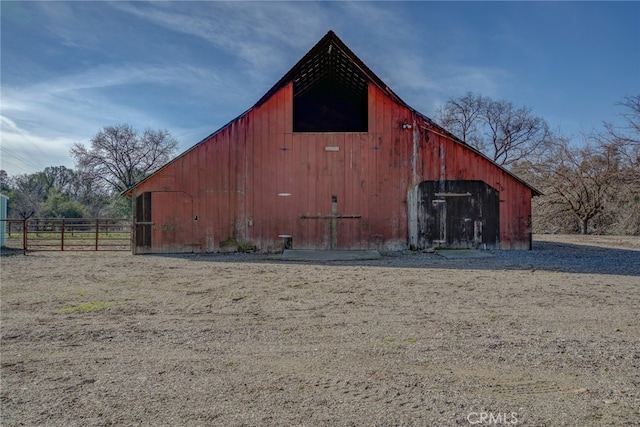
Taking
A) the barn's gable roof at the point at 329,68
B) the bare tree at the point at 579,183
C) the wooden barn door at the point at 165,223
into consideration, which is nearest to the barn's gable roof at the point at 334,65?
the barn's gable roof at the point at 329,68

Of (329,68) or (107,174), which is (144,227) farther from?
(107,174)

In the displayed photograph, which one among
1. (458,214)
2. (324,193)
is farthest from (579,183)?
(324,193)

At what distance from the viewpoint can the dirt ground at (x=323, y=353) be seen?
8.84 ft

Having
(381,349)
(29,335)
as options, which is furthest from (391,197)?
(29,335)

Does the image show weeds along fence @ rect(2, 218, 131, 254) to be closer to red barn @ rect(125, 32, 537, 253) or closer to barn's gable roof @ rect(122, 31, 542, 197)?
barn's gable roof @ rect(122, 31, 542, 197)

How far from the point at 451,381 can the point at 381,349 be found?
33.4 inches

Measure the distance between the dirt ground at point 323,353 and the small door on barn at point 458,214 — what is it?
590 centimetres

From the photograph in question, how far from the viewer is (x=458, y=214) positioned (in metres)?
13.5

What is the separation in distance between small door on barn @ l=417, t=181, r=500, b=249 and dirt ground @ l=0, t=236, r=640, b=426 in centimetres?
590

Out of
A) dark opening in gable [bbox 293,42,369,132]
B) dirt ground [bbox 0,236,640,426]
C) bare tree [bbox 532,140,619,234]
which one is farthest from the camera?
bare tree [bbox 532,140,619,234]

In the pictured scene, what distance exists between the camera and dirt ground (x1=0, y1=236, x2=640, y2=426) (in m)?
2.70

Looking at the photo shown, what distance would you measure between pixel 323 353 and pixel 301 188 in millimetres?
9994

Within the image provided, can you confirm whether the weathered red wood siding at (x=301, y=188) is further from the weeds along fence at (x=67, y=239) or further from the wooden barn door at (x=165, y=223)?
the weeds along fence at (x=67, y=239)

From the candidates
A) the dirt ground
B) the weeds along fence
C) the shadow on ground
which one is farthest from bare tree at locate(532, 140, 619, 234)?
the weeds along fence
